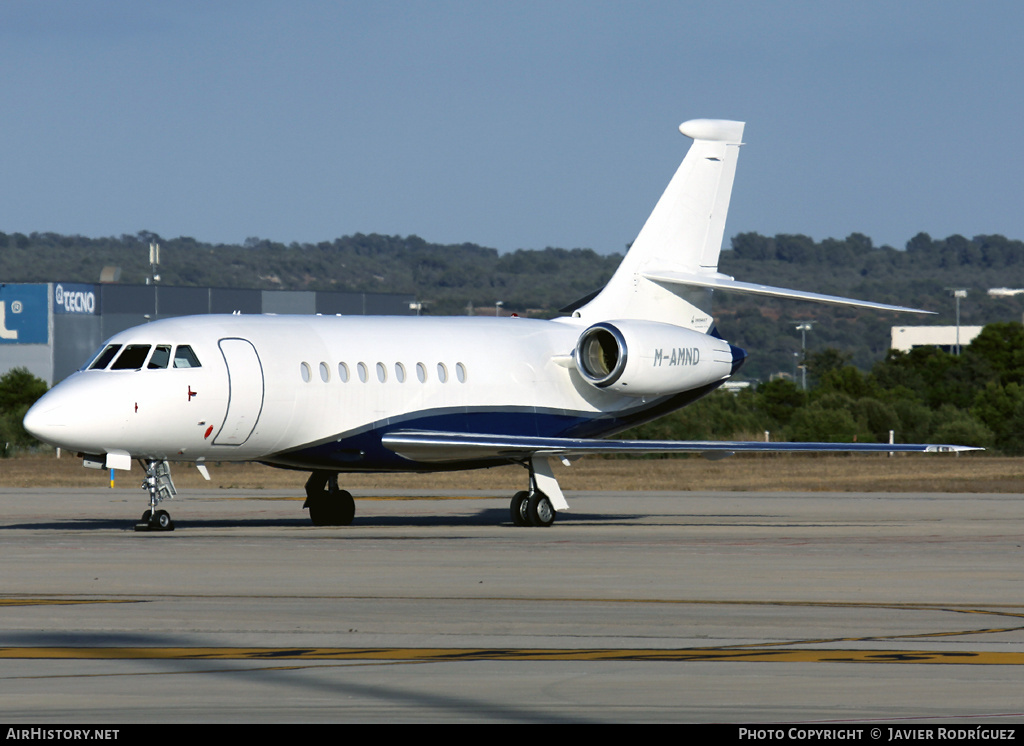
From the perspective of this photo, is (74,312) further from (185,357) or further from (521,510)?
(185,357)

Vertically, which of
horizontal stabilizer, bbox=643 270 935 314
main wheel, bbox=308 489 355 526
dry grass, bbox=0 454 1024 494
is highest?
horizontal stabilizer, bbox=643 270 935 314

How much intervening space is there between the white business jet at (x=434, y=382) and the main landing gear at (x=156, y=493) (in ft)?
0.09

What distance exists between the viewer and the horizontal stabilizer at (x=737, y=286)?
2742 cm

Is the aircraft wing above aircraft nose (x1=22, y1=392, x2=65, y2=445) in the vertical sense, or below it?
below

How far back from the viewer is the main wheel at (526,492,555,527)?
87.0 ft

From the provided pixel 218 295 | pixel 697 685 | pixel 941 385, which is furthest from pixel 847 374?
pixel 697 685

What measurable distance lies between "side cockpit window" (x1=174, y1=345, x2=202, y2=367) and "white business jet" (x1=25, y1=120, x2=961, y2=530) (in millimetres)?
23

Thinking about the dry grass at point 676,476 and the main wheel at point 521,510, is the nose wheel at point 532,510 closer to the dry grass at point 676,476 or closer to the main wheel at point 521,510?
the main wheel at point 521,510

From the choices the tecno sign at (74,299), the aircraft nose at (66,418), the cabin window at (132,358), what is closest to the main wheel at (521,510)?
the cabin window at (132,358)

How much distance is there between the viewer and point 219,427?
24094mm

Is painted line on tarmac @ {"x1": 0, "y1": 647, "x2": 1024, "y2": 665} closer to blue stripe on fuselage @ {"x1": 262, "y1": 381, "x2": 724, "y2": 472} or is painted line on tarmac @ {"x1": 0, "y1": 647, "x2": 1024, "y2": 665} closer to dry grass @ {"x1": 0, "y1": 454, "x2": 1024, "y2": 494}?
blue stripe on fuselage @ {"x1": 262, "y1": 381, "x2": 724, "y2": 472}

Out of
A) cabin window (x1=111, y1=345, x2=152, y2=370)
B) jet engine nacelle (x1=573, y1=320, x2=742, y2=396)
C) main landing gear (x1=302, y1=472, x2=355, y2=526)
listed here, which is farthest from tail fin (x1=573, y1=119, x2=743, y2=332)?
cabin window (x1=111, y1=345, x2=152, y2=370)

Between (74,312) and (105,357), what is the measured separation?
66.6m

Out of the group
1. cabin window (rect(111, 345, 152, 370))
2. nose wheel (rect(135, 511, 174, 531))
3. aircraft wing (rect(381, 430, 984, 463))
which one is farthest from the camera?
aircraft wing (rect(381, 430, 984, 463))
